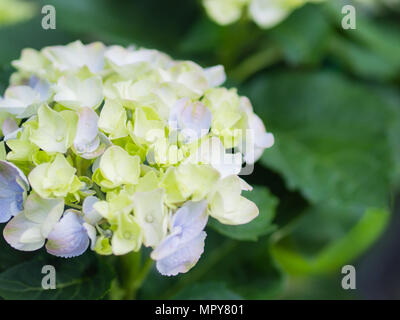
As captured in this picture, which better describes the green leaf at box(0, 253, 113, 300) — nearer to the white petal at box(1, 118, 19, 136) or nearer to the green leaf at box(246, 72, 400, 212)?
the white petal at box(1, 118, 19, 136)

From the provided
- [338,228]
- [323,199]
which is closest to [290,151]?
[323,199]

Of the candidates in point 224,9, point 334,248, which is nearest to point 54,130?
point 224,9

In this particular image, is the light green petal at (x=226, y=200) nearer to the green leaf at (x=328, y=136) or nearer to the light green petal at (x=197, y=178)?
the light green petal at (x=197, y=178)

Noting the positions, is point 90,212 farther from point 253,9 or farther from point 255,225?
point 253,9

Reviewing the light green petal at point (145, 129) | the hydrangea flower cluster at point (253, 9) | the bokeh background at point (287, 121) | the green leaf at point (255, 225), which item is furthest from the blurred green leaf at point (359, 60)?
the light green petal at point (145, 129)

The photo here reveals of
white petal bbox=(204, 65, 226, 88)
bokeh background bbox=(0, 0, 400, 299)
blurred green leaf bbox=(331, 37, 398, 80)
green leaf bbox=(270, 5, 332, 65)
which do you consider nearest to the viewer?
white petal bbox=(204, 65, 226, 88)

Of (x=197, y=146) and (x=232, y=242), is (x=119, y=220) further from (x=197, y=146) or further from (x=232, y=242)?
(x=232, y=242)

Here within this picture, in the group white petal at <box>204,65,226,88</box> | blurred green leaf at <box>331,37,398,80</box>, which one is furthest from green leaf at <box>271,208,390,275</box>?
white petal at <box>204,65,226,88</box>
